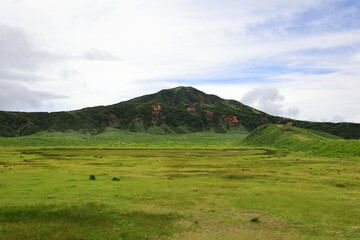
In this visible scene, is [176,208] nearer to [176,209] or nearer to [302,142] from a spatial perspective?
[176,209]

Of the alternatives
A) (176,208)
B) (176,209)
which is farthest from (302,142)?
(176,209)

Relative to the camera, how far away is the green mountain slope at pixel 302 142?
86.7 meters

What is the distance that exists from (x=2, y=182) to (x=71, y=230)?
21227mm

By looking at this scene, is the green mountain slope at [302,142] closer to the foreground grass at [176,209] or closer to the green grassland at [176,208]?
the green grassland at [176,208]

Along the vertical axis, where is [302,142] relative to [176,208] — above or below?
above

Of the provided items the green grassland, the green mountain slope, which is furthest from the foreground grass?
the green mountain slope

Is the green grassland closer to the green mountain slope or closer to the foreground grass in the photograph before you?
the foreground grass

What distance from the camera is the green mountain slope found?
284 ft

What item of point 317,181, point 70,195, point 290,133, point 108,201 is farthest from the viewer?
point 290,133

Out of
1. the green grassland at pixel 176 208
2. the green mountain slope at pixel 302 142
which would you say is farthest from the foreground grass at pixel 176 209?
the green mountain slope at pixel 302 142

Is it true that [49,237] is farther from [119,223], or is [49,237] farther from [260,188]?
[260,188]

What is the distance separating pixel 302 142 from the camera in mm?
119562

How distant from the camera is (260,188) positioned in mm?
35000

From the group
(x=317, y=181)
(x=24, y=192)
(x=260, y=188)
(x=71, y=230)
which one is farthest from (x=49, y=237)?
(x=317, y=181)
